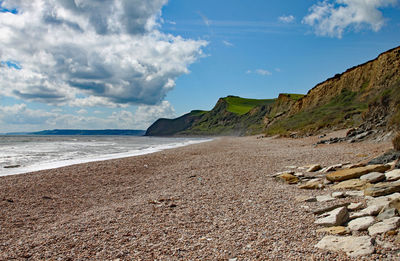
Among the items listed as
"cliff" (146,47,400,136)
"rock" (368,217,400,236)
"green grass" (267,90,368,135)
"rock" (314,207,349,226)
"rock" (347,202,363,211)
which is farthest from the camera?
"green grass" (267,90,368,135)

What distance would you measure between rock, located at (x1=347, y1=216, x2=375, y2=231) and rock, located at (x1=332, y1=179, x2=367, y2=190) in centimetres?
284

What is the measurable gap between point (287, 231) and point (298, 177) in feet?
18.2

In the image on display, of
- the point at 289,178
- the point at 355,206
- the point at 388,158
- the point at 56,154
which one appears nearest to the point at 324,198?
the point at 355,206

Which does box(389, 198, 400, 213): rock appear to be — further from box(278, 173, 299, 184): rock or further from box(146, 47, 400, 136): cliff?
box(146, 47, 400, 136): cliff

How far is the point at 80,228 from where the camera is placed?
22.7 feet

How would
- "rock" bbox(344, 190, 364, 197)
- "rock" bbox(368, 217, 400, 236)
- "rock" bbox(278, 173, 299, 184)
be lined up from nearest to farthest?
1. "rock" bbox(368, 217, 400, 236)
2. "rock" bbox(344, 190, 364, 197)
3. "rock" bbox(278, 173, 299, 184)

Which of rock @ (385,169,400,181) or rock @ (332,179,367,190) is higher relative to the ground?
rock @ (385,169,400,181)

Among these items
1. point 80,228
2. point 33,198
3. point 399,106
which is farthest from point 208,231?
point 399,106

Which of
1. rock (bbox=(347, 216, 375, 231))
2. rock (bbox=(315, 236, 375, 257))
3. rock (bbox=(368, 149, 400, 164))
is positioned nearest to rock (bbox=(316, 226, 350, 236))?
rock (bbox=(347, 216, 375, 231))

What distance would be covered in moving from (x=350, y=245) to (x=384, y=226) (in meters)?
0.89

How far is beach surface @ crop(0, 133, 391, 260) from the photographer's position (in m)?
5.27

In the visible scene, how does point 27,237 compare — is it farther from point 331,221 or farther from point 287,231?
point 331,221

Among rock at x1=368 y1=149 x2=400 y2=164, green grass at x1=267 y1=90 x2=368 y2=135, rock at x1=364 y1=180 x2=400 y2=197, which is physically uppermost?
green grass at x1=267 y1=90 x2=368 y2=135

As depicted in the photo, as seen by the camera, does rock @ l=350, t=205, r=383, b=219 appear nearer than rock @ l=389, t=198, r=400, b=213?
No
